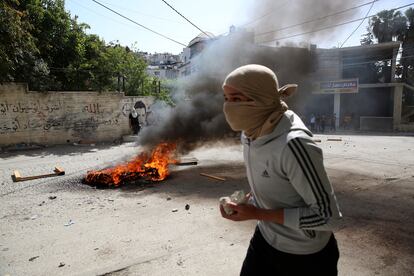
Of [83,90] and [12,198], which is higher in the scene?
[83,90]

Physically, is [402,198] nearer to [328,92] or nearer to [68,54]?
[68,54]

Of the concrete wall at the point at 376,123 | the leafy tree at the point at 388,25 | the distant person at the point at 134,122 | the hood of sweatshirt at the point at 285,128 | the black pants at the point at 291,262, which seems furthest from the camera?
the leafy tree at the point at 388,25

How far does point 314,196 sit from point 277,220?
22 cm

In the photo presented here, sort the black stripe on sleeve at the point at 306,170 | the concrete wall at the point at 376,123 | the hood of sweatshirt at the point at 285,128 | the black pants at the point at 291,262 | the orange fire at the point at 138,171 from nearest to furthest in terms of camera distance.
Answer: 1. the black stripe on sleeve at the point at 306,170
2. the hood of sweatshirt at the point at 285,128
3. the black pants at the point at 291,262
4. the orange fire at the point at 138,171
5. the concrete wall at the point at 376,123

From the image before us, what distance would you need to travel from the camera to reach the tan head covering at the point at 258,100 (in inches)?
57.5

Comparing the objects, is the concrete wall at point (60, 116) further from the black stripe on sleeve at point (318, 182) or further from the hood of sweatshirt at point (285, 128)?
the black stripe on sleeve at point (318, 182)

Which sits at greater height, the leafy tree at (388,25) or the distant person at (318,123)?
the leafy tree at (388,25)

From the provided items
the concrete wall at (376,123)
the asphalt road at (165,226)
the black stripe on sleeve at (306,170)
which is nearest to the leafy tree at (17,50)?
the asphalt road at (165,226)

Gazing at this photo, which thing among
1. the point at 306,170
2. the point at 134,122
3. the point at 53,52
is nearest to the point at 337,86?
the point at 134,122

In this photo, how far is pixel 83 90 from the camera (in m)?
15.2

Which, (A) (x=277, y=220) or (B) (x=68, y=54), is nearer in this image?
(A) (x=277, y=220)

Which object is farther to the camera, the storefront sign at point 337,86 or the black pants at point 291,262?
the storefront sign at point 337,86

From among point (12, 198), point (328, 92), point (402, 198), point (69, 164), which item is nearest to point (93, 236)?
point (12, 198)

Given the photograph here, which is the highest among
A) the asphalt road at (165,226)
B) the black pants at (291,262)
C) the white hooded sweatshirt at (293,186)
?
Answer: the white hooded sweatshirt at (293,186)
